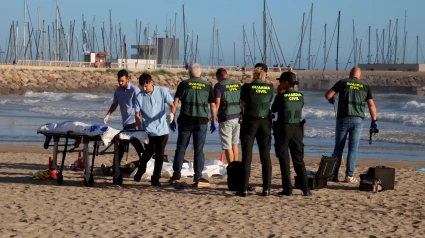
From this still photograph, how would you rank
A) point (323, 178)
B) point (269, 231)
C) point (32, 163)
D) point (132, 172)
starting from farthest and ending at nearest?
point (32, 163), point (132, 172), point (323, 178), point (269, 231)

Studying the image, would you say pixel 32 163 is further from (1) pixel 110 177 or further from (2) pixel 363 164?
(2) pixel 363 164

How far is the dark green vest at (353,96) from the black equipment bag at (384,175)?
896mm

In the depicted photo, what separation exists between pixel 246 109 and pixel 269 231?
2.41 metres

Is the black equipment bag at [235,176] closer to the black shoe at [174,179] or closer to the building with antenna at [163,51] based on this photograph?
the black shoe at [174,179]

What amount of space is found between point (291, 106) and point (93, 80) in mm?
63506

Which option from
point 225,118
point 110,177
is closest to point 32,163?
point 110,177

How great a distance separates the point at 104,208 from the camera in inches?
369

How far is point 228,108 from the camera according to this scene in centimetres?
1174

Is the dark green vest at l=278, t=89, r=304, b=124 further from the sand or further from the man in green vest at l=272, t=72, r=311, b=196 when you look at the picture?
the sand

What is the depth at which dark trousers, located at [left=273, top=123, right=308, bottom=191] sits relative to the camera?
10312 mm

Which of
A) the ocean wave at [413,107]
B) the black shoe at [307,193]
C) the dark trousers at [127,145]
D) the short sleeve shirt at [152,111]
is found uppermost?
the short sleeve shirt at [152,111]

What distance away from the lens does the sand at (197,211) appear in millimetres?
8141

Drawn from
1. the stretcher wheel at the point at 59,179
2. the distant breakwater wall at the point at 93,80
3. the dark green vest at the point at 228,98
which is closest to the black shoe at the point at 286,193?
the dark green vest at the point at 228,98

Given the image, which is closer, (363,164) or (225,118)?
(225,118)
